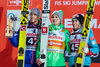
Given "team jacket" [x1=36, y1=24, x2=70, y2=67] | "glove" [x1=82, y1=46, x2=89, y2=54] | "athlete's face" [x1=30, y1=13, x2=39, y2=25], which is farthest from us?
"athlete's face" [x1=30, y1=13, x2=39, y2=25]

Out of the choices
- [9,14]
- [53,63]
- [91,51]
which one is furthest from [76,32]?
[9,14]

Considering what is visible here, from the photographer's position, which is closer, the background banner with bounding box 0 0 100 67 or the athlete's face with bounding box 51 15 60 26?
the athlete's face with bounding box 51 15 60 26

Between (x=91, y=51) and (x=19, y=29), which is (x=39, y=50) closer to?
(x=19, y=29)

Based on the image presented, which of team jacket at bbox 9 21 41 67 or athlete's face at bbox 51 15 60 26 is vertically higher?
athlete's face at bbox 51 15 60 26

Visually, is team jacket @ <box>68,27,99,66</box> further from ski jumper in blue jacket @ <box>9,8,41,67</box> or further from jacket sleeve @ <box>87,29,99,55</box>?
ski jumper in blue jacket @ <box>9,8,41,67</box>

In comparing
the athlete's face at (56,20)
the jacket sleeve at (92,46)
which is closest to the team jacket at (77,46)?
the jacket sleeve at (92,46)

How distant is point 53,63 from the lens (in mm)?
3520

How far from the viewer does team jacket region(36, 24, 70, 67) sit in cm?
353

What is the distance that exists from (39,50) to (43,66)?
260 millimetres

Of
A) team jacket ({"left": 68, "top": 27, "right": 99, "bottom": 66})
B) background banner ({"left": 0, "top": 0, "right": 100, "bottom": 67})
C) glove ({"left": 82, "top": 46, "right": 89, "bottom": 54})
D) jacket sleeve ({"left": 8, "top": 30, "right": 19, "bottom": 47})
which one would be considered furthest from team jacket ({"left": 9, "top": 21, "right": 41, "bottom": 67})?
glove ({"left": 82, "top": 46, "right": 89, "bottom": 54})

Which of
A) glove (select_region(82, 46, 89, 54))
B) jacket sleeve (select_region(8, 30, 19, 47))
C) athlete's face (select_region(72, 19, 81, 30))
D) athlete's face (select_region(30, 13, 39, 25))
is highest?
athlete's face (select_region(30, 13, 39, 25))

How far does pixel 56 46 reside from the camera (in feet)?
11.6

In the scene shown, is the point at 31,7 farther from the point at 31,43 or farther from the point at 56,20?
the point at 31,43

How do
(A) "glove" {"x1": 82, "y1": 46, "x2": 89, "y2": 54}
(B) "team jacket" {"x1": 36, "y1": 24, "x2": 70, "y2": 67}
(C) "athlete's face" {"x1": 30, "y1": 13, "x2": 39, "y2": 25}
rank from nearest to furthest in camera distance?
1. (A) "glove" {"x1": 82, "y1": 46, "x2": 89, "y2": 54}
2. (B) "team jacket" {"x1": 36, "y1": 24, "x2": 70, "y2": 67}
3. (C) "athlete's face" {"x1": 30, "y1": 13, "x2": 39, "y2": 25}
